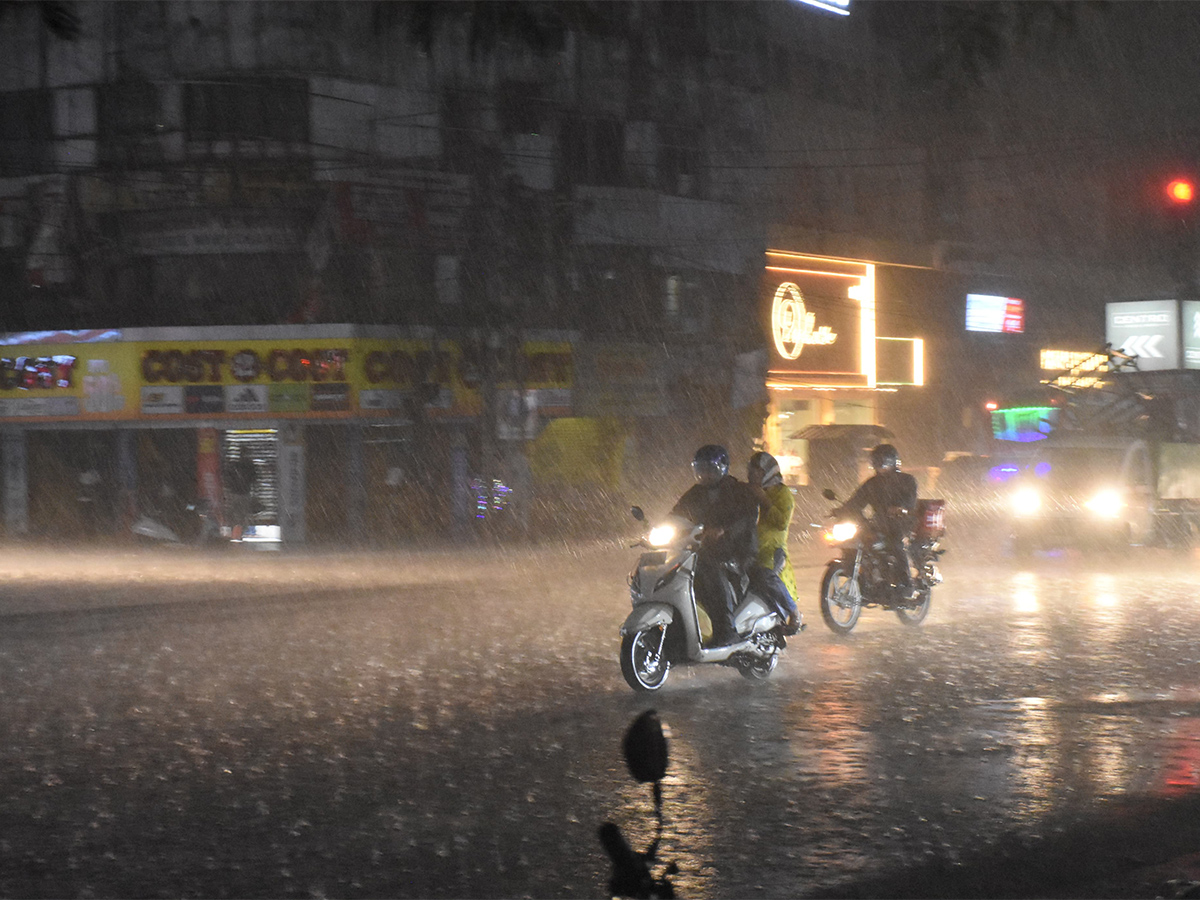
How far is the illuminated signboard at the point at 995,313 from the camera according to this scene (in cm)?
4647

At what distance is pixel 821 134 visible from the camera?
1665 inches

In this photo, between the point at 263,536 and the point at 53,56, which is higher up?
the point at 53,56

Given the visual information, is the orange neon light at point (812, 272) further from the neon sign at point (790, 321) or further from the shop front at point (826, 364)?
the neon sign at point (790, 321)

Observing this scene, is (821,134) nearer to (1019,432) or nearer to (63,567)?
(1019,432)

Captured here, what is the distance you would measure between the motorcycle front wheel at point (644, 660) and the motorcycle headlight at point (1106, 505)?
14.7 m

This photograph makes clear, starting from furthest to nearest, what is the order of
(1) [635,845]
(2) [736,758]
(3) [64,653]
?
(3) [64,653] → (2) [736,758] → (1) [635,845]

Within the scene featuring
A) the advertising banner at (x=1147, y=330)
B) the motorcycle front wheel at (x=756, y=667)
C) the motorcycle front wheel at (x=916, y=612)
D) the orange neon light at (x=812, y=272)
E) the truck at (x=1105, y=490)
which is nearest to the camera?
the motorcycle front wheel at (x=756, y=667)

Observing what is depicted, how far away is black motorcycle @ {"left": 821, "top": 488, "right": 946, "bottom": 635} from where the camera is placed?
13102 mm

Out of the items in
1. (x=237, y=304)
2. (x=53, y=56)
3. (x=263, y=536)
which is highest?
(x=53, y=56)

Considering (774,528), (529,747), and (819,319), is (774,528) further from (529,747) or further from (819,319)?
(819,319)

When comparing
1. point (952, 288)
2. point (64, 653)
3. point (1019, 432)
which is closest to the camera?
point (64, 653)

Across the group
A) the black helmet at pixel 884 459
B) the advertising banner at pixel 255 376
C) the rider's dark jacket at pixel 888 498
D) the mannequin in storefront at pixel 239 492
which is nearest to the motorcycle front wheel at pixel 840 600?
the rider's dark jacket at pixel 888 498

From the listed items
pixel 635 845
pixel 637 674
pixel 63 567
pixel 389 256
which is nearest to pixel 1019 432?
pixel 389 256

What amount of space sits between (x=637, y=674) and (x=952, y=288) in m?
39.0
